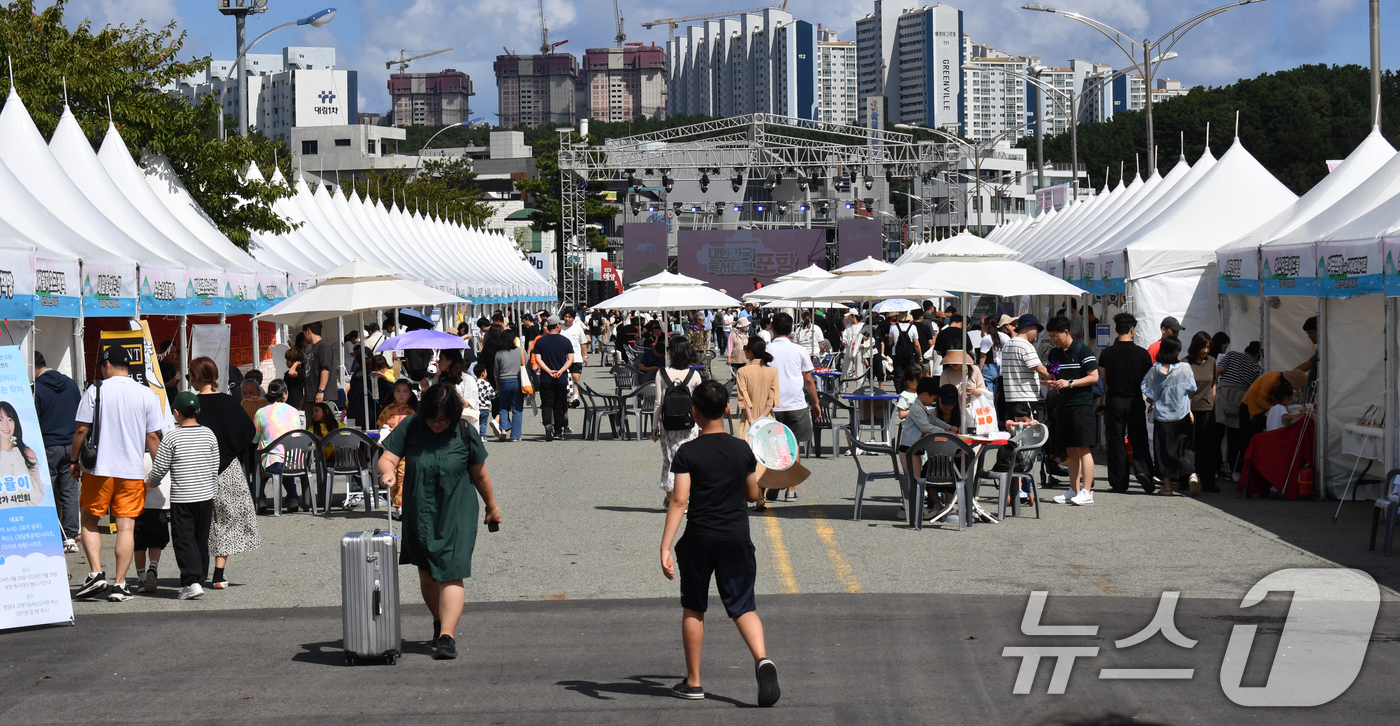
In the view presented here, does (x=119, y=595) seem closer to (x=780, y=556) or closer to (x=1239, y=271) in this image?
(x=780, y=556)

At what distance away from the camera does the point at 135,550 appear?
923 cm

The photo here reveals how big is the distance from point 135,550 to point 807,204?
56.5 m

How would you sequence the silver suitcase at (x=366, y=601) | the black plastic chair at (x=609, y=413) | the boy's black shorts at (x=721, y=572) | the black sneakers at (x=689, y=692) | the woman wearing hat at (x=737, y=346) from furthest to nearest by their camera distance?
the black plastic chair at (x=609, y=413), the woman wearing hat at (x=737, y=346), the silver suitcase at (x=366, y=601), the black sneakers at (x=689, y=692), the boy's black shorts at (x=721, y=572)

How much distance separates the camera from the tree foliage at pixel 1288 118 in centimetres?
7731

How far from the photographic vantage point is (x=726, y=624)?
7844 mm

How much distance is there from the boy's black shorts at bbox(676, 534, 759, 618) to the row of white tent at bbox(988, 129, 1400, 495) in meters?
7.14

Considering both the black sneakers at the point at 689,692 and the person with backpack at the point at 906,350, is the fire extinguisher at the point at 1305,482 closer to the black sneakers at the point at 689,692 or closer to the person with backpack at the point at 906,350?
the black sneakers at the point at 689,692

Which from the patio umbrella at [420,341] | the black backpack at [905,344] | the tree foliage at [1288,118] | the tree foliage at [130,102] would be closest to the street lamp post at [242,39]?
the tree foliage at [130,102]

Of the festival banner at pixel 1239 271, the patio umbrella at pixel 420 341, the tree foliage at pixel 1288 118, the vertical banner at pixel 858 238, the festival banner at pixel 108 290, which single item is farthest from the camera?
the tree foliage at pixel 1288 118

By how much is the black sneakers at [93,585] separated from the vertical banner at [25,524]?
71 centimetres

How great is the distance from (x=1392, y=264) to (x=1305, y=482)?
2.64 m

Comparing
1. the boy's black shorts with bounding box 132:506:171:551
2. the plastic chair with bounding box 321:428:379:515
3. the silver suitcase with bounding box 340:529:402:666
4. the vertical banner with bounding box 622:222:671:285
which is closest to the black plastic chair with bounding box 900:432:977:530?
the plastic chair with bounding box 321:428:379:515

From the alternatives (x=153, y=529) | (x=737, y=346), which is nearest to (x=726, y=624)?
(x=153, y=529)

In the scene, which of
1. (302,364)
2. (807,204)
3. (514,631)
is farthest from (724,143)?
(514,631)
